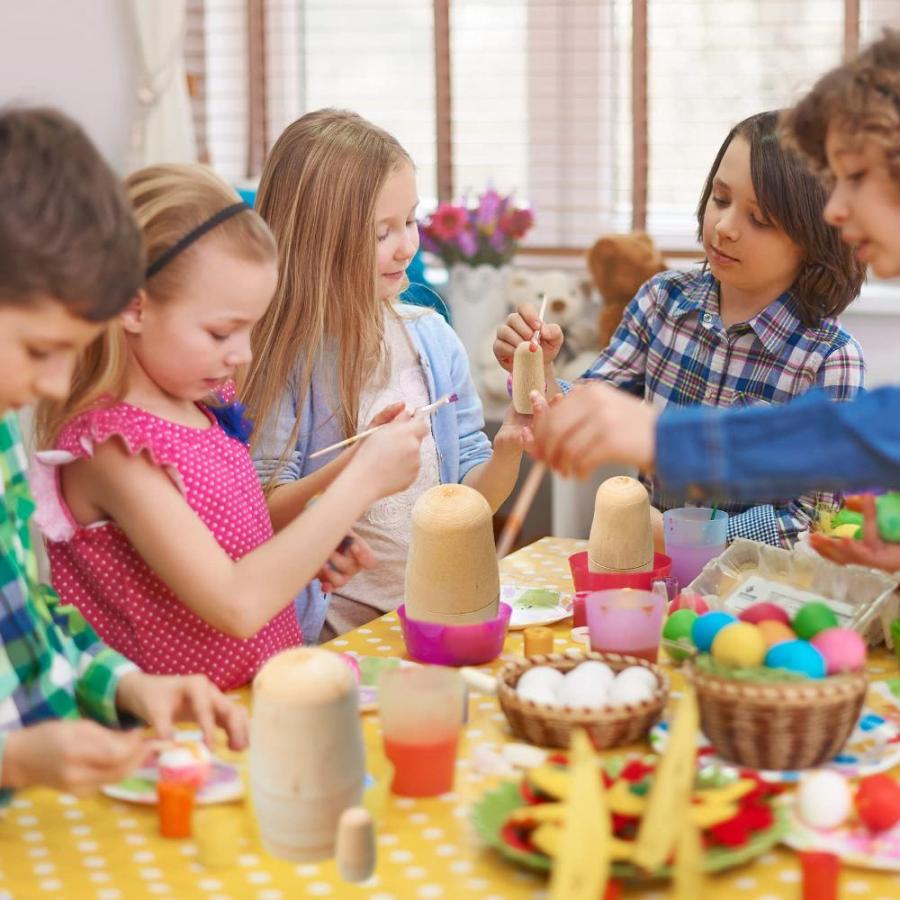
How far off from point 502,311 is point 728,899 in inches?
123

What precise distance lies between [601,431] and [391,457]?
35 centimetres

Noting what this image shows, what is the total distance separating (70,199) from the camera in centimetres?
103

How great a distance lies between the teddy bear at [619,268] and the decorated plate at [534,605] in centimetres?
203

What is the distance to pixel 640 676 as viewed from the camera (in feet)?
4.00

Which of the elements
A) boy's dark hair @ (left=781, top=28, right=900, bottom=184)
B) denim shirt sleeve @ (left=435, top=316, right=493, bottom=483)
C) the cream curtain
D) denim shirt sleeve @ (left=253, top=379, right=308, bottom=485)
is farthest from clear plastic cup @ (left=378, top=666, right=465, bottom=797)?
the cream curtain

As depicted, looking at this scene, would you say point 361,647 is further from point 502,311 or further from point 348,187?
point 502,311

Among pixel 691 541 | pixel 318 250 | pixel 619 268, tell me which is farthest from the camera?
pixel 619 268

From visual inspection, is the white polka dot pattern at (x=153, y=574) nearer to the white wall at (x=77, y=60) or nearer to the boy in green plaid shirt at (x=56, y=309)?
the boy in green plaid shirt at (x=56, y=309)

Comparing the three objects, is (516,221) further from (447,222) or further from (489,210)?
(447,222)

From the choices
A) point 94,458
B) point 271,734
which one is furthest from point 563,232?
point 271,734

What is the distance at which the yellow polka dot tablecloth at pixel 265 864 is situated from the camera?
987mm

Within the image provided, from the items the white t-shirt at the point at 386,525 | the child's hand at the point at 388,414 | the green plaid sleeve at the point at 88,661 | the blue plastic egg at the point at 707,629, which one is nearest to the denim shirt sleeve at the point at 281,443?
the white t-shirt at the point at 386,525

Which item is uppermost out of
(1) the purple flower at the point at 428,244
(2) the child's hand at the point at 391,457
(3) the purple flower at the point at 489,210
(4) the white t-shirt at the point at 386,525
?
(3) the purple flower at the point at 489,210

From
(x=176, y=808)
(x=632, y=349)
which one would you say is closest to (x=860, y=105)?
(x=176, y=808)
